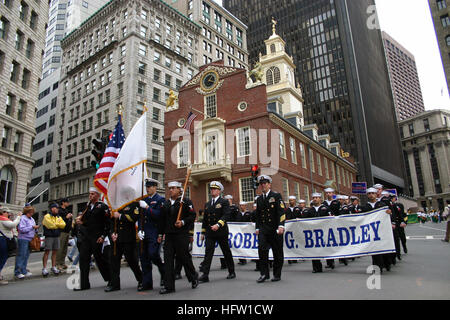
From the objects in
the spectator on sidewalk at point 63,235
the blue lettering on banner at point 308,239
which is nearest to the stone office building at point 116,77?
the spectator on sidewalk at point 63,235

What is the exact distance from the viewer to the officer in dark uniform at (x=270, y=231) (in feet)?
24.4

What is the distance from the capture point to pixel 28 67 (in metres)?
33.5

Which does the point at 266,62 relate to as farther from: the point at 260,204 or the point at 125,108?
the point at 260,204

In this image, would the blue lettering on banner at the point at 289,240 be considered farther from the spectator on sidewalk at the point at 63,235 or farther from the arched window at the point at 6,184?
the arched window at the point at 6,184

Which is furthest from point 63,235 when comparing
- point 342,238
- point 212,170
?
point 212,170

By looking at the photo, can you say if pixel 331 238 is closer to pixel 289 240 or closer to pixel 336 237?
pixel 336 237

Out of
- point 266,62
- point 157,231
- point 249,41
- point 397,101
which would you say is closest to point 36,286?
point 157,231

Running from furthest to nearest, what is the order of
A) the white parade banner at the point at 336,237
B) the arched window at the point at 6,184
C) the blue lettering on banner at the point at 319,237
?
the arched window at the point at 6,184
the blue lettering on banner at the point at 319,237
the white parade banner at the point at 336,237

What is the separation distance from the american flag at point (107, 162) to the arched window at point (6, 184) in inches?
1074

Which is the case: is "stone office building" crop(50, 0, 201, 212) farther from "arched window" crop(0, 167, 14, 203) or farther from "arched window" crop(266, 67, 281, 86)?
"arched window" crop(266, 67, 281, 86)

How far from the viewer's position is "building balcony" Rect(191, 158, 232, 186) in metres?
26.8

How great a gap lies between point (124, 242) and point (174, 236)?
3.90 ft

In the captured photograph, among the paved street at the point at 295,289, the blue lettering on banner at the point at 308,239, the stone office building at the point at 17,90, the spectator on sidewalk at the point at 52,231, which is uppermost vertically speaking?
the stone office building at the point at 17,90

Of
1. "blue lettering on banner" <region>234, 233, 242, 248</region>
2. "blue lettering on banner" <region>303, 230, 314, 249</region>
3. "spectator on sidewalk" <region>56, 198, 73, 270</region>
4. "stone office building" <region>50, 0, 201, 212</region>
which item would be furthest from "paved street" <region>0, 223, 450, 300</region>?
A: "stone office building" <region>50, 0, 201, 212</region>
